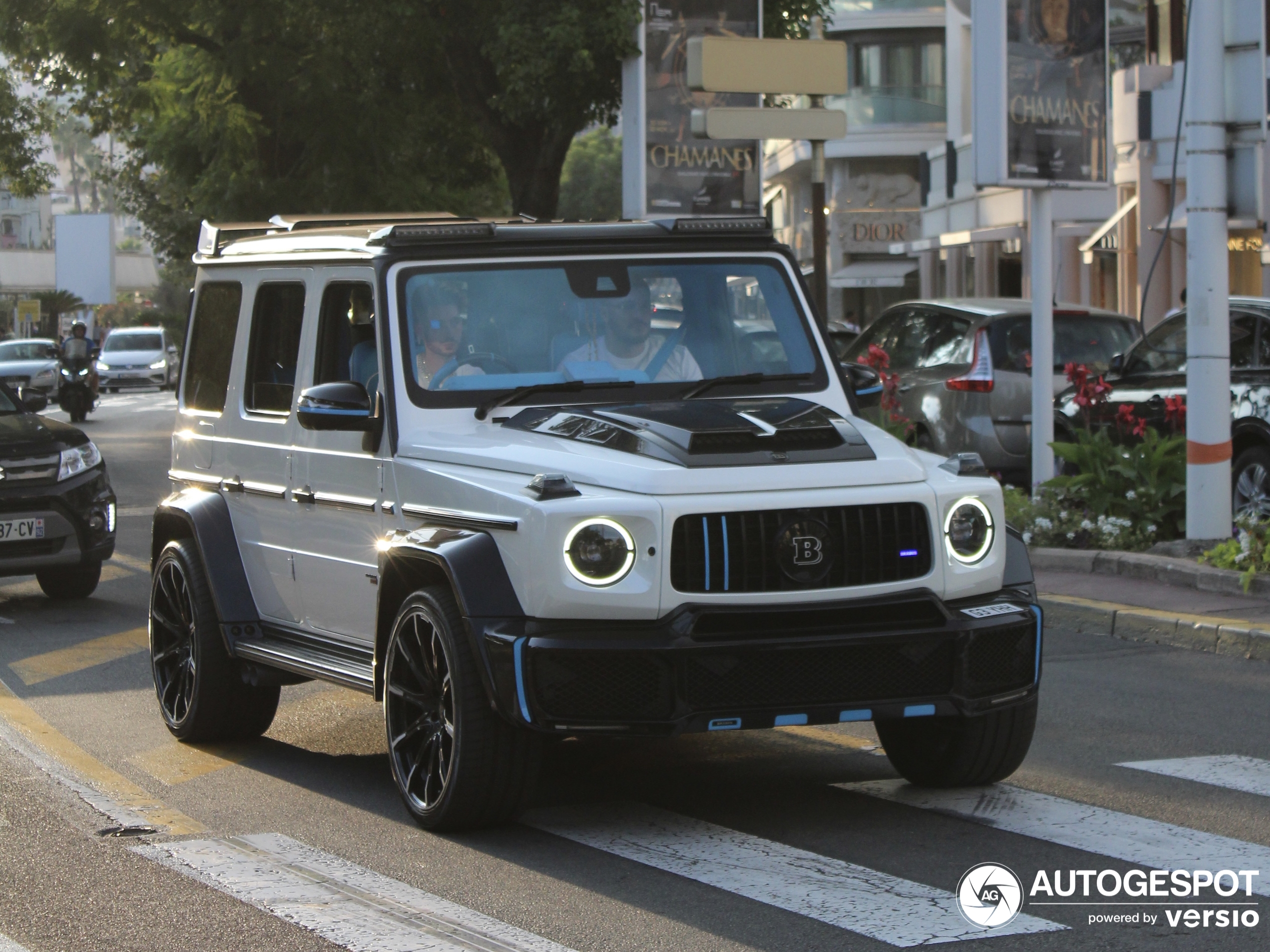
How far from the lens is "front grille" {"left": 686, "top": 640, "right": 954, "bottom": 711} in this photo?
539 centimetres

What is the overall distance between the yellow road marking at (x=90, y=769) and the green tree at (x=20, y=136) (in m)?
29.3

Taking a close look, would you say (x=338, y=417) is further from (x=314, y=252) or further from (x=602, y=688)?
(x=602, y=688)

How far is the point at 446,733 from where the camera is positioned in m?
5.75

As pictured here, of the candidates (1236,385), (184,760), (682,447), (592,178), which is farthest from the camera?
(592,178)

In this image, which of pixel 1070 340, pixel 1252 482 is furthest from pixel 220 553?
pixel 1070 340

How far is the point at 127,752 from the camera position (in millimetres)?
7336

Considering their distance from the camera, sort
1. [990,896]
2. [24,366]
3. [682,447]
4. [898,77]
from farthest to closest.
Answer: [898,77] < [24,366] < [682,447] < [990,896]

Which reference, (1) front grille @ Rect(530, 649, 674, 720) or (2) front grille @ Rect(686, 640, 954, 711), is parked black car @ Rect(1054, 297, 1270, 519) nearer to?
(2) front grille @ Rect(686, 640, 954, 711)

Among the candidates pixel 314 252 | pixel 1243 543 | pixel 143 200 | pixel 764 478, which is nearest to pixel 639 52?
pixel 1243 543

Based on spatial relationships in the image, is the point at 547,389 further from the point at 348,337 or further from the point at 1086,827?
the point at 1086,827

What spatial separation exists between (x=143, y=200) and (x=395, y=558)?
138ft

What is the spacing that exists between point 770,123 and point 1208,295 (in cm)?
395

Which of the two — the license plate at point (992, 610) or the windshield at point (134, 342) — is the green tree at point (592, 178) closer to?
the windshield at point (134, 342)

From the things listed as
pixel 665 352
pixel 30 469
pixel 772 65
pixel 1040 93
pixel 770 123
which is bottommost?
pixel 30 469
